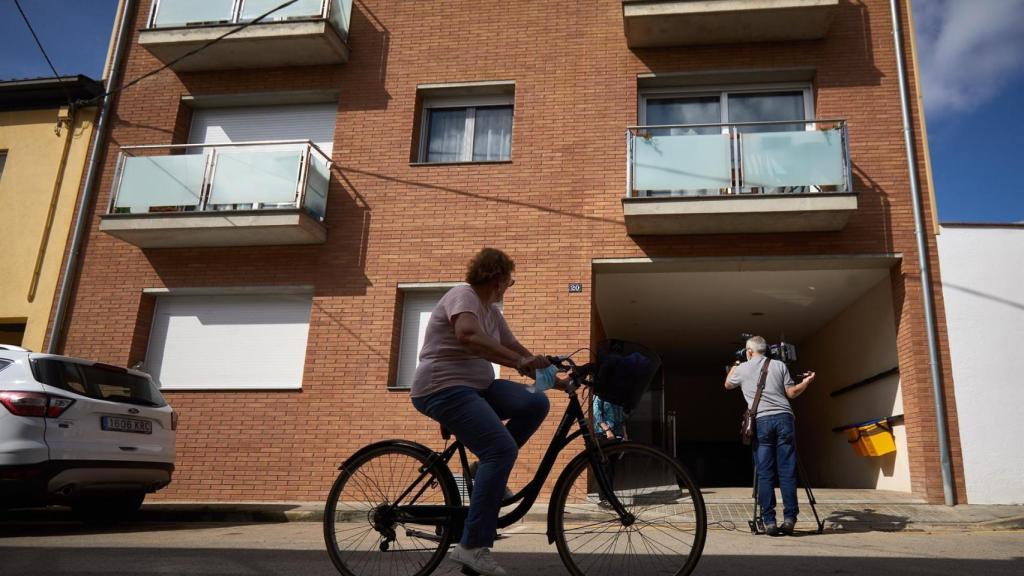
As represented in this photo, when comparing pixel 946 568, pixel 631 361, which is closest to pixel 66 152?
pixel 631 361

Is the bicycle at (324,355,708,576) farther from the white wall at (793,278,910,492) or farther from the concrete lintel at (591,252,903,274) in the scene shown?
the white wall at (793,278,910,492)

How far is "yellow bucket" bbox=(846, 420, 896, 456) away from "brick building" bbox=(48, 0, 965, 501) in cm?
31

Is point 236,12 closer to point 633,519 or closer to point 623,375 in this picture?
point 623,375

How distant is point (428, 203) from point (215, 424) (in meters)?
4.29

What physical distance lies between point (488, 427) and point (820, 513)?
5.80 meters

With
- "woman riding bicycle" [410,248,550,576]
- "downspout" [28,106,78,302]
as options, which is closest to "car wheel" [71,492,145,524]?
"downspout" [28,106,78,302]

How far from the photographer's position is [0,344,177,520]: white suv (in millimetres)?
6371

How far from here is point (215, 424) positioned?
35.8 feet

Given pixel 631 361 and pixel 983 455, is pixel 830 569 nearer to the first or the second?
pixel 631 361

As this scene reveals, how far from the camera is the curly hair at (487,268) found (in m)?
4.03

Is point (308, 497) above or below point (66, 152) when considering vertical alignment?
below

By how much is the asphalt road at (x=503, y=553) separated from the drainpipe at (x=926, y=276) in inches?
79.6

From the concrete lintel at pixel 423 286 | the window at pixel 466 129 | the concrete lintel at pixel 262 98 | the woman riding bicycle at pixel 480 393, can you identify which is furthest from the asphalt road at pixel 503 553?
the concrete lintel at pixel 262 98

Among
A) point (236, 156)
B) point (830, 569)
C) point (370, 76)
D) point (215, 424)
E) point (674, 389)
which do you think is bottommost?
point (830, 569)
